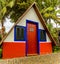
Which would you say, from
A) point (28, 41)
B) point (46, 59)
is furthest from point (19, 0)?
point (46, 59)

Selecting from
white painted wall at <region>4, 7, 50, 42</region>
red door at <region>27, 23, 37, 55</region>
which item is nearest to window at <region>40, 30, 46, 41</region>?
white painted wall at <region>4, 7, 50, 42</region>

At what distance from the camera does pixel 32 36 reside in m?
16.5

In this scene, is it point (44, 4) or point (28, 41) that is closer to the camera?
point (28, 41)

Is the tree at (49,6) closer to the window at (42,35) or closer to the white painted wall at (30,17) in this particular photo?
the window at (42,35)

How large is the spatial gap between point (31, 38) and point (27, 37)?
1.96ft

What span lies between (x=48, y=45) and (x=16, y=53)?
14.0 feet

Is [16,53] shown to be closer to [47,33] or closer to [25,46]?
[25,46]

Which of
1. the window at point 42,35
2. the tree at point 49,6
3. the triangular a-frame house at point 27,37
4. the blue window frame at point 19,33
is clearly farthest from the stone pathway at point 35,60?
the tree at point 49,6

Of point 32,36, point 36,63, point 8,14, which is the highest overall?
point 8,14

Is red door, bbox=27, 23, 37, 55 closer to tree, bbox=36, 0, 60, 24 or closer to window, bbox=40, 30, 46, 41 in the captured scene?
window, bbox=40, 30, 46, 41

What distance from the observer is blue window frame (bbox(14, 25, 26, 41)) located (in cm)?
1484

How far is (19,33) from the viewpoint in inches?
597

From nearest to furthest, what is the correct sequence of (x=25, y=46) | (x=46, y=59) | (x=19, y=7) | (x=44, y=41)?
(x=46, y=59)
(x=25, y=46)
(x=44, y=41)
(x=19, y=7)

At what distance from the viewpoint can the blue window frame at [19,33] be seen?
14836 mm
